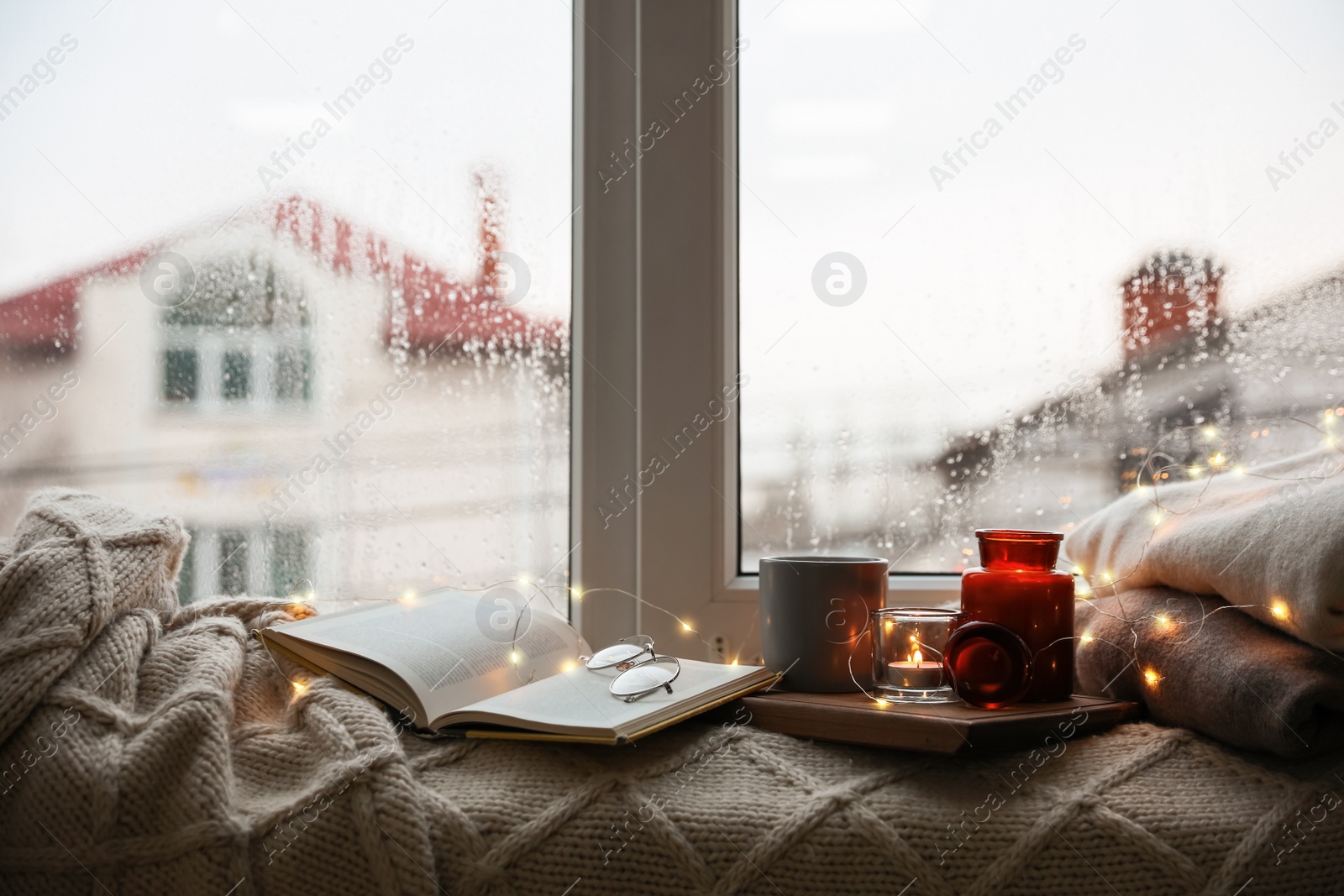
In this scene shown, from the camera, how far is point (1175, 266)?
0.96m

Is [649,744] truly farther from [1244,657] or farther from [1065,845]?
[1244,657]

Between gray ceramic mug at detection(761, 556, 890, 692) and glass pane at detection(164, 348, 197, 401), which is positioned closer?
gray ceramic mug at detection(761, 556, 890, 692)

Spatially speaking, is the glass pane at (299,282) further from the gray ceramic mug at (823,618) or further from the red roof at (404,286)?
the gray ceramic mug at (823,618)

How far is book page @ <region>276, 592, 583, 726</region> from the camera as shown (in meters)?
0.69

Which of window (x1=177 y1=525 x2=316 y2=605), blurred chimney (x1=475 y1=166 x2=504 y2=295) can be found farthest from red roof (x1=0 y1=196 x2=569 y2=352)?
window (x1=177 y1=525 x2=316 y2=605)

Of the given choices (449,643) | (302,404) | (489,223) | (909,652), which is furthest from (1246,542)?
(302,404)

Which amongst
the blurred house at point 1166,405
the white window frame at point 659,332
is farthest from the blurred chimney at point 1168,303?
the white window frame at point 659,332

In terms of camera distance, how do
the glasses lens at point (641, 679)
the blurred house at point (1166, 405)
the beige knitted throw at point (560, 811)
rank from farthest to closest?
the blurred house at point (1166, 405), the glasses lens at point (641, 679), the beige knitted throw at point (560, 811)

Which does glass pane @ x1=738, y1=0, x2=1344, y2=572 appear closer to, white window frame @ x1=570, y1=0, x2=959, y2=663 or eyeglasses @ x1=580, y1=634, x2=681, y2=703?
white window frame @ x1=570, y1=0, x2=959, y2=663

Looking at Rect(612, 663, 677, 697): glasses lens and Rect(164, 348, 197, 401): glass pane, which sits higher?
Rect(164, 348, 197, 401): glass pane

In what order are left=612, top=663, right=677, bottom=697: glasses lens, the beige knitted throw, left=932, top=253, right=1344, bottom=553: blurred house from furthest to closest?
left=932, top=253, right=1344, bottom=553: blurred house
left=612, top=663, right=677, bottom=697: glasses lens
the beige knitted throw

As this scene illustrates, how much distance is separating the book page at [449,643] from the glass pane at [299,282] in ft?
0.66

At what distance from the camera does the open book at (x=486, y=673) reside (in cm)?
62

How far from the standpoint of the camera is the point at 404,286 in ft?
3.32
